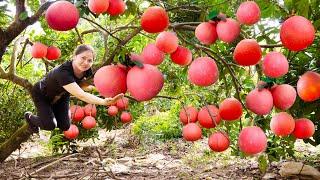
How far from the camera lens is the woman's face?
3.19m

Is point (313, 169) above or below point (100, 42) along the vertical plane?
below

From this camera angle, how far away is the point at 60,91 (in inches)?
146

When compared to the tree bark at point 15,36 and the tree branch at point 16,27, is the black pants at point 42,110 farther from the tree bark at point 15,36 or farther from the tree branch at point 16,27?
the tree branch at point 16,27

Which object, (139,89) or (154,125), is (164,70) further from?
(139,89)

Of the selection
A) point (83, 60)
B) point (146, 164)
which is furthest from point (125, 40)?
point (146, 164)

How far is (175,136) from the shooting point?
8.87m

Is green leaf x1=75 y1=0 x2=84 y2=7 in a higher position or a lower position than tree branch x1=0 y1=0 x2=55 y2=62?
lower

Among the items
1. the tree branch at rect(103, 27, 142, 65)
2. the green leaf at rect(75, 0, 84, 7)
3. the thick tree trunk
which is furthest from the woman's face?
the thick tree trunk

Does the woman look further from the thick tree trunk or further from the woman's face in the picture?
the thick tree trunk

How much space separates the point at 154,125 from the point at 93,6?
6755mm

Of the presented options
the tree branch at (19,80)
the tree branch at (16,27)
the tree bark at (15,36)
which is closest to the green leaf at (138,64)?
the tree bark at (15,36)

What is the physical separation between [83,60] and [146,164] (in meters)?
3.06

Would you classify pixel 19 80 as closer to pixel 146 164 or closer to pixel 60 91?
pixel 60 91

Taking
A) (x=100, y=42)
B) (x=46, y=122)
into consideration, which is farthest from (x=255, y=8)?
(x=100, y=42)
